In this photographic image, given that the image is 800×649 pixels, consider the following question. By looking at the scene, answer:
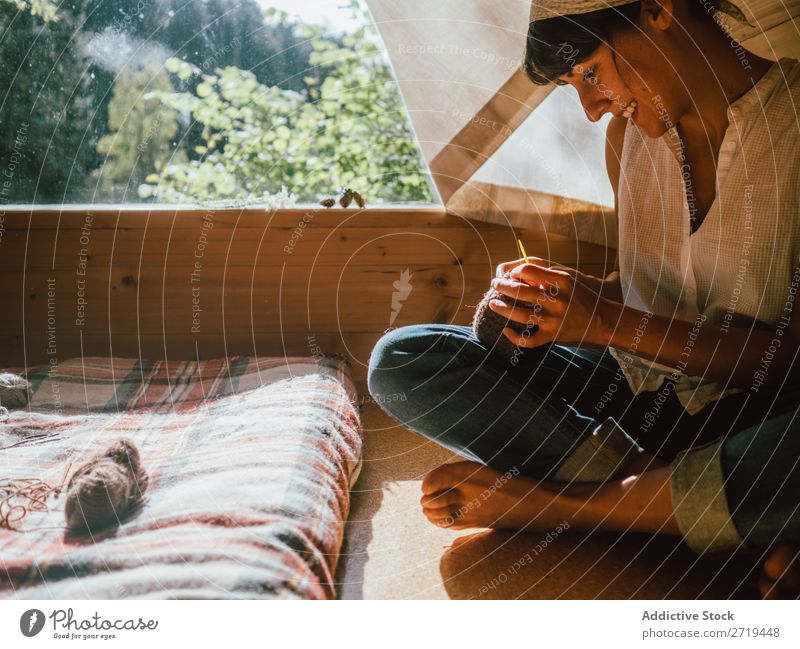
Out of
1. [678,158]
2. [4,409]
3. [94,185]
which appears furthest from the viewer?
[94,185]

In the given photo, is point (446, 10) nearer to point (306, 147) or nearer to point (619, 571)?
point (306, 147)

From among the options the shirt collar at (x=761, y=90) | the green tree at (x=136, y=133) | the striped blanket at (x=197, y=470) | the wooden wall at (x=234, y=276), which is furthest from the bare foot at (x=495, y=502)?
the green tree at (x=136, y=133)

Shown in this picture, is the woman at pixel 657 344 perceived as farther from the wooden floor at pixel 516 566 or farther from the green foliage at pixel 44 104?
the green foliage at pixel 44 104

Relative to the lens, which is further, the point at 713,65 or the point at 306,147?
the point at 306,147

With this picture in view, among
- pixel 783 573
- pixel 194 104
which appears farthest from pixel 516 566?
pixel 194 104

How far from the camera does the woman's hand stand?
2.09 feet

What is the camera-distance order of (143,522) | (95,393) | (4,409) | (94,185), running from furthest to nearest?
(94,185) → (95,393) → (4,409) → (143,522)

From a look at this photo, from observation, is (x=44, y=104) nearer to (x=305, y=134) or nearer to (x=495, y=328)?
(x=305, y=134)

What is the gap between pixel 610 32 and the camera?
2.23 ft

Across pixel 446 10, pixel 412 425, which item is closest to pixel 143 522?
pixel 412 425

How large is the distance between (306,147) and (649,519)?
35.1 inches

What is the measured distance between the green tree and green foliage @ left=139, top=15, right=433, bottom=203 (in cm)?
2

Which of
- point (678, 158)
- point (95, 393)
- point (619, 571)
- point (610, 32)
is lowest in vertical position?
point (95, 393)

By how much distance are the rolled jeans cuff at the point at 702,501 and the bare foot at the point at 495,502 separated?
11cm
